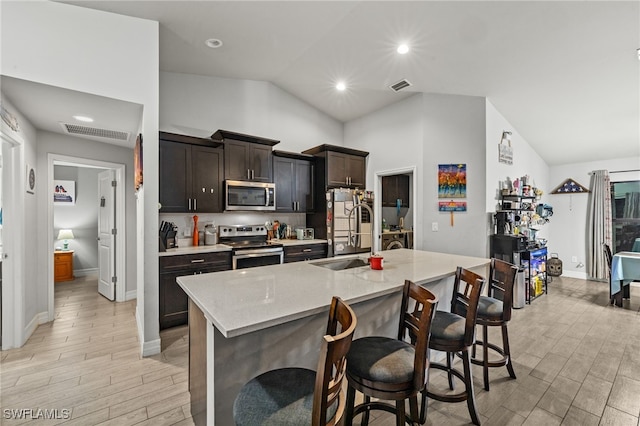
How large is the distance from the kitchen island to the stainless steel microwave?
2.06m

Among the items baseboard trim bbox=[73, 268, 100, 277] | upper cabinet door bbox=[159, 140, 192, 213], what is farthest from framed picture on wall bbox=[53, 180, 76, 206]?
upper cabinet door bbox=[159, 140, 192, 213]

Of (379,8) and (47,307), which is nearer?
(379,8)

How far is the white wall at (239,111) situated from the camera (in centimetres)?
390

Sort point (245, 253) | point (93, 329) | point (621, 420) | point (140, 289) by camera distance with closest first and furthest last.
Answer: point (621, 420)
point (140, 289)
point (93, 329)
point (245, 253)

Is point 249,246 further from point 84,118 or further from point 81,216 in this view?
point 81,216

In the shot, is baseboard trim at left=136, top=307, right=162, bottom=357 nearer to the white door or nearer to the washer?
the white door

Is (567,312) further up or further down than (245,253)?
further down

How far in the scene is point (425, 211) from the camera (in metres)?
4.20

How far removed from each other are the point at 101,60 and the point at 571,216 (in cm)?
824

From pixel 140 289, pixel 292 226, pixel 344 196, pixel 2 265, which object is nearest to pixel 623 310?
pixel 344 196

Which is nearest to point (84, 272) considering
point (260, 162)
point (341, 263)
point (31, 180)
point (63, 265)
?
point (63, 265)

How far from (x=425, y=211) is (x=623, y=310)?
3.04 m

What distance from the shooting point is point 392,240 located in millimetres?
5508

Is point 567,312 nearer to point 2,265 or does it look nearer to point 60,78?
point 60,78
